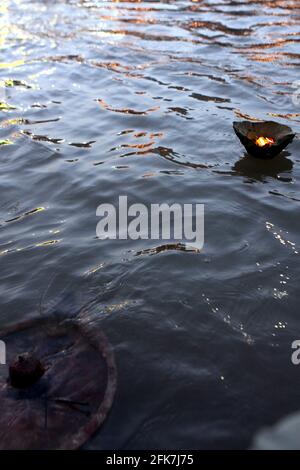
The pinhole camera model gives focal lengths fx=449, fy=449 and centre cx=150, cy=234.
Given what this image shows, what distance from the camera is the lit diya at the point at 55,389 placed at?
2.89m

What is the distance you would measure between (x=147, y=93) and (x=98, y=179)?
3680mm

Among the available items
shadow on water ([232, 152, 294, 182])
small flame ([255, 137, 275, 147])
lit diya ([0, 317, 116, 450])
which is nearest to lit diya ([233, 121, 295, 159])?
small flame ([255, 137, 275, 147])

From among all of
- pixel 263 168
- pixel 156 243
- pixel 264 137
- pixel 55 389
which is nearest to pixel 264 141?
pixel 264 137

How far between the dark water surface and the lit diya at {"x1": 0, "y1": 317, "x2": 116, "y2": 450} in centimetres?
19

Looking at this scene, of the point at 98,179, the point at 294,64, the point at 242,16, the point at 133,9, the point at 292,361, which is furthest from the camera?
the point at 133,9

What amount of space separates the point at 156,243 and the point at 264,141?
2440 millimetres

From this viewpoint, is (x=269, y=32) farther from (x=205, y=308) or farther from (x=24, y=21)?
(x=205, y=308)

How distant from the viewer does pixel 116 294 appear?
14.1 feet

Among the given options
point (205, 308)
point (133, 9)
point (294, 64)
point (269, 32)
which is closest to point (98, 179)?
point (205, 308)

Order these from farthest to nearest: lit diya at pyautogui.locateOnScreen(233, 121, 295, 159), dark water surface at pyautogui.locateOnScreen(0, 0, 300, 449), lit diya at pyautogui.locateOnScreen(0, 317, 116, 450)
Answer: lit diya at pyautogui.locateOnScreen(233, 121, 295, 159) < dark water surface at pyautogui.locateOnScreen(0, 0, 300, 449) < lit diya at pyautogui.locateOnScreen(0, 317, 116, 450)

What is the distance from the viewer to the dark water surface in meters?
3.34

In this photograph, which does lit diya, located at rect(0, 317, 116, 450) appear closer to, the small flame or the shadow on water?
the shadow on water

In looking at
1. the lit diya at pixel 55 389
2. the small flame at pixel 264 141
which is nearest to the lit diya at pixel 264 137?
the small flame at pixel 264 141

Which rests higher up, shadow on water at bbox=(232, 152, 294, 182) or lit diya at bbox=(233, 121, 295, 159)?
lit diya at bbox=(233, 121, 295, 159)
